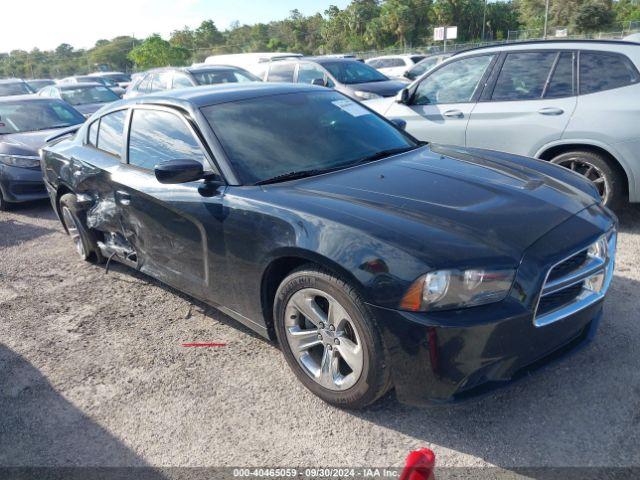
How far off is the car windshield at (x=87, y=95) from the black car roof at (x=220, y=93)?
33.7 feet

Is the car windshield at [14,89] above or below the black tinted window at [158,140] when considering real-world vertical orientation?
below

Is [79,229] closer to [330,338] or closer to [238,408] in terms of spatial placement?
[238,408]

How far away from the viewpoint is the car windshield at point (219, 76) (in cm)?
1061

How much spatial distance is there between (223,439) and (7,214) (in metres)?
6.23

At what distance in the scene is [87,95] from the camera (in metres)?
13.4

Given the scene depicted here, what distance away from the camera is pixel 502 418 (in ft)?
8.56

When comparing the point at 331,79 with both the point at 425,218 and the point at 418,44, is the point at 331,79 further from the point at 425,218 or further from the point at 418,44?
the point at 418,44

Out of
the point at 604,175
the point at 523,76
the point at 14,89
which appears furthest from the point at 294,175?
the point at 14,89

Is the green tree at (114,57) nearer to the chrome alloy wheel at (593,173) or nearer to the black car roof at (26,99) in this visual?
the black car roof at (26,99)

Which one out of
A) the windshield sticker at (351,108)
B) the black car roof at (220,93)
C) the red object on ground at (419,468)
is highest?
the black car roof at (220,93)

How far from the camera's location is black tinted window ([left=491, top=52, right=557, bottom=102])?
17.0 feet

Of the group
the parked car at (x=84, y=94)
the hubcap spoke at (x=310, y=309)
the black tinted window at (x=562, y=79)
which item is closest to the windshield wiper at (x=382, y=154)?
the hubcap spoke at (x=310, y=309)

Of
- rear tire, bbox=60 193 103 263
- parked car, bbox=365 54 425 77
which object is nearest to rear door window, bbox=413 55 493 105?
rear tire, bbox=60 193 103 263

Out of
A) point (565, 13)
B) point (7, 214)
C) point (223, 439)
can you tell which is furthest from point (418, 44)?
point (223, 439)
